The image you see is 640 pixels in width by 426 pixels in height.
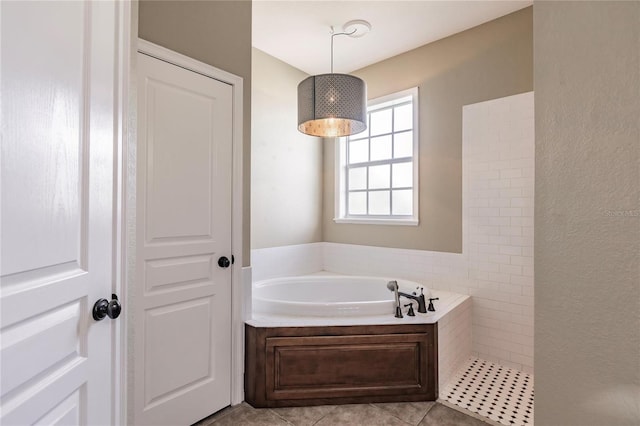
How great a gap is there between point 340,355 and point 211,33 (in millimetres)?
2100

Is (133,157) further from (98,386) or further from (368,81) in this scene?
(368,81)

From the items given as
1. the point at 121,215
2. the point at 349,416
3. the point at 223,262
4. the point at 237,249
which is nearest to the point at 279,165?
the point at 237,249

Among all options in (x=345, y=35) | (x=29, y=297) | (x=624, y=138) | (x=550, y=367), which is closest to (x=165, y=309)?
(x=29, y=297)

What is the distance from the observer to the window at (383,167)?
334cm

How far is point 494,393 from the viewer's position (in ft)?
7.49

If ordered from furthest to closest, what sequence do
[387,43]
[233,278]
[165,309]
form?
1. [387,43]
2. [233,278]
3. [165,309]

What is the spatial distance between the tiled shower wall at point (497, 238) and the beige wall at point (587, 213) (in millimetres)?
2154

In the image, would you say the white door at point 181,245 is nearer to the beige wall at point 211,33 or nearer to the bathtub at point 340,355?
the beige wall at point 211,33

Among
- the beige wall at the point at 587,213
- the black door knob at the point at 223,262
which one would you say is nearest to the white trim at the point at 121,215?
the black door knob at the point at 223,262

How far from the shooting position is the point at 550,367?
719 millimetres

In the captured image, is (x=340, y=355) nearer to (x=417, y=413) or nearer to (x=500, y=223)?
(x=417, y=413)

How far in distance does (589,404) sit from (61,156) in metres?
1.31

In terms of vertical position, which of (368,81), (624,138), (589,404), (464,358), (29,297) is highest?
(368,81)

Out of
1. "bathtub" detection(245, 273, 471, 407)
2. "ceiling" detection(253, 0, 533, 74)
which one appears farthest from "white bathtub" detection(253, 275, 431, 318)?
"ceiling" detection(253, 0, 533, 74)
